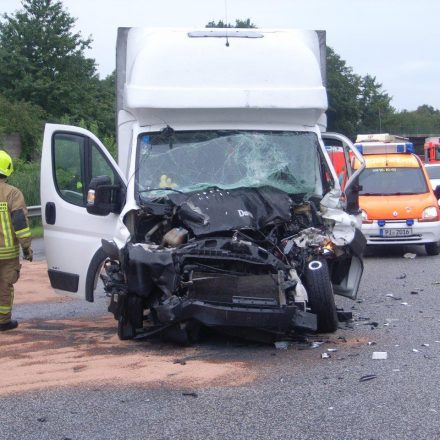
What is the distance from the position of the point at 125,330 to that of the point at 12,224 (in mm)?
1822

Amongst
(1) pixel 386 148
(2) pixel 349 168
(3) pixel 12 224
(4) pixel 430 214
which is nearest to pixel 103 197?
(3) pixel 12 224

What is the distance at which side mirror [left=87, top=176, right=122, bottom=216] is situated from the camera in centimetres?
819

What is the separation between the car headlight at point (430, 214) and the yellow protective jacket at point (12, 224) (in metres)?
8.55

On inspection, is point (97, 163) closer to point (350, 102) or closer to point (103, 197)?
point (103, 197)

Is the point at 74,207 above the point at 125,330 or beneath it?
above

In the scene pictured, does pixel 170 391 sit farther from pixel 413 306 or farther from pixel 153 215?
pixel 413 306

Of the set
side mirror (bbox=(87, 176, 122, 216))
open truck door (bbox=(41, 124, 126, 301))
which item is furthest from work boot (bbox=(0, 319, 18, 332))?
side mirror (bbox=(87, 176, 122, 216))

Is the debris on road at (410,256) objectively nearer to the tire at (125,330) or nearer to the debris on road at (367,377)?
the tire at (125,330)

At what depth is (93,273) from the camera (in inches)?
339

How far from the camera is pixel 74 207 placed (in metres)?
8.81

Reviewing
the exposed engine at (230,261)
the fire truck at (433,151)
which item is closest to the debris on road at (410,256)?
the exposed engine at (230,261)

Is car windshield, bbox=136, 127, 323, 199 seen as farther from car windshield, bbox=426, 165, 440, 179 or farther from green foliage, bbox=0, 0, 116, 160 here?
green foliage, bbox=0, 0, 116, 160

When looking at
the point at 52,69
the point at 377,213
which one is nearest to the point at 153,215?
the point at 377,213

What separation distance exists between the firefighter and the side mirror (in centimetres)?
83
